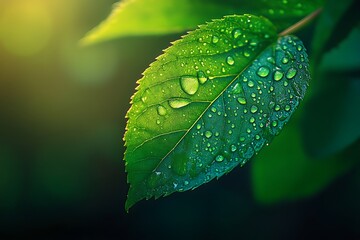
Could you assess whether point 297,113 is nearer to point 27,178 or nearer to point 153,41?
point 153,41

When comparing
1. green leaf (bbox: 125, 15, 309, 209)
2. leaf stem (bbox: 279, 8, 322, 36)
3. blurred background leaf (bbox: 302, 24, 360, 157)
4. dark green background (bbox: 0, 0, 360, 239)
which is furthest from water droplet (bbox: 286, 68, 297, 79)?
dark green background (bbox: 0, 0, 360, 239)

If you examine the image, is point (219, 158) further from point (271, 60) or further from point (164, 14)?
point (164, 14)

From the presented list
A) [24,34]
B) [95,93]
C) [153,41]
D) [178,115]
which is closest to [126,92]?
[95,93]

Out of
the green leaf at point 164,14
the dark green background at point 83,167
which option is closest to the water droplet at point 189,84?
the green leaf at point 164,14

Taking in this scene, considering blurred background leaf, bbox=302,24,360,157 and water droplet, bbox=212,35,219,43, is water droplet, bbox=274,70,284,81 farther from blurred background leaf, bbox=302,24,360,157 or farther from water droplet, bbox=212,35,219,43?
blurred background leaf, bbox=302,24,360,157

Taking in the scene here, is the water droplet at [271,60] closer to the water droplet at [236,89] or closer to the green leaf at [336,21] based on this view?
the water droplet at [236,89]

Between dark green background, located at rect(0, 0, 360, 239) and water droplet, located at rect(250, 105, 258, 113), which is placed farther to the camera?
dark green background, located at rect(0, 0, 360, 239)
